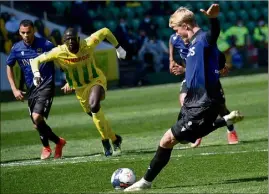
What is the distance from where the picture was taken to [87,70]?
46.0 feet

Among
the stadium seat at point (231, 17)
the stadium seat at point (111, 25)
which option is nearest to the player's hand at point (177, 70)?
the stadium seat at point (111, 25)

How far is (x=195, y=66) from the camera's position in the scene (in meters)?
10.1

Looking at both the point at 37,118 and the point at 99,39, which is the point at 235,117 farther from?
the point at 37,118

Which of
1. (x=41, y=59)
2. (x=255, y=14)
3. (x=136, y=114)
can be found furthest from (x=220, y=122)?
(x=255, y=14)

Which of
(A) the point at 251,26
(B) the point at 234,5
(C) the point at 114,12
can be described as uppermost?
(C) the point at 114,12

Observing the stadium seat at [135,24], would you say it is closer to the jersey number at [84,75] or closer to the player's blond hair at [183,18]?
the jersey number at [84,75]

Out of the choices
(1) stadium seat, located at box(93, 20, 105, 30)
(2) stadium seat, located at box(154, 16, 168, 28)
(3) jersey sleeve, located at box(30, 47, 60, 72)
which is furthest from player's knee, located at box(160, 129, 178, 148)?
(2) stadium seat, located at box(154, 16, 168, 28)

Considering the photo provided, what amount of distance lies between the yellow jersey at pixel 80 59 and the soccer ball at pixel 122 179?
3241 mm

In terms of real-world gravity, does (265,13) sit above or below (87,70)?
below

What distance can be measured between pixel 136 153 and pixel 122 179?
A: 3.65 meters

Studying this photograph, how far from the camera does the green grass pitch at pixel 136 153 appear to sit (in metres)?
11.1

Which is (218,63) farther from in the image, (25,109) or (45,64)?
(25,109)

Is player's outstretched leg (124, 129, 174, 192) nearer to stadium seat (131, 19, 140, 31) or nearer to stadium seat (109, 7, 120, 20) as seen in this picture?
stadium seat (109, 7, 120, 20)

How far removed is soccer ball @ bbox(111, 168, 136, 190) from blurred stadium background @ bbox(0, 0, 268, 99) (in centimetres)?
1821
